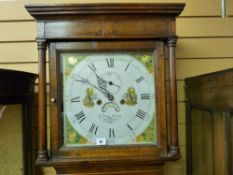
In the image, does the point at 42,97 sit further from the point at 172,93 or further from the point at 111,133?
the point at 172,93

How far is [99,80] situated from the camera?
1337mm

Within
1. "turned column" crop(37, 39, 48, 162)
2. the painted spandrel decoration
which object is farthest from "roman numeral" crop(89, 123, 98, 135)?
A: "turned column" crop(37, 39, 48, 162)

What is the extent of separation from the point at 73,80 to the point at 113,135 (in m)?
0.30

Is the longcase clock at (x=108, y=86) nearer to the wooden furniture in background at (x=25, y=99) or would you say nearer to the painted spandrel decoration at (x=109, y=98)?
the painted spandrel decoration at (x=109, y=98)

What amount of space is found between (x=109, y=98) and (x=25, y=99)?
0.40 meters

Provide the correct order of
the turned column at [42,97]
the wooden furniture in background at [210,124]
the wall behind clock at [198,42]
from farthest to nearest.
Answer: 1. the wall behind clock at [198,42]
2. the turned column at [42,97]
3. the wooden furniture in background at [210,124]

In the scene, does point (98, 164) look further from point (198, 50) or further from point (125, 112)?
point (198, 50)

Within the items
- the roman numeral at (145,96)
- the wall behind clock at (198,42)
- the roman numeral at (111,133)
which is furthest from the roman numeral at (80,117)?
the wall behind clock at (198,42)

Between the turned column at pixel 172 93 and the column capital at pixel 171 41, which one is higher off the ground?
the column capital at pixel 171 41

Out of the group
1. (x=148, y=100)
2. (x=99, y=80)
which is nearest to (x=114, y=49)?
(x=99, y=80)

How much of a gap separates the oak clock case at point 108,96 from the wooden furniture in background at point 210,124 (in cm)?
19

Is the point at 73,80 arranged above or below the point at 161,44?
below

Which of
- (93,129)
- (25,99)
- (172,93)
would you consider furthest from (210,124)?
(25,99)

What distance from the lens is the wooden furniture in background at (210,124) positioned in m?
1.06
